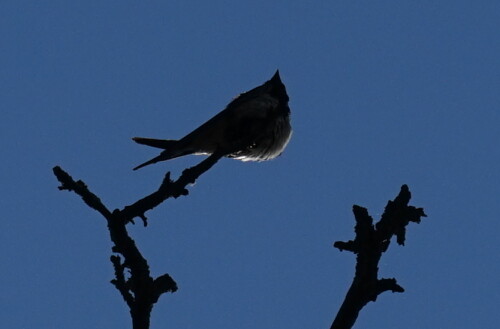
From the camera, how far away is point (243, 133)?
717 cm

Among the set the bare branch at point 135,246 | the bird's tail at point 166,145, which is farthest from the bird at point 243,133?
the bare branch at point 135,246

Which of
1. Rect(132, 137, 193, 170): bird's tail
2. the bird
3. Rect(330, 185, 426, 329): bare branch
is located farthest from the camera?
the bird

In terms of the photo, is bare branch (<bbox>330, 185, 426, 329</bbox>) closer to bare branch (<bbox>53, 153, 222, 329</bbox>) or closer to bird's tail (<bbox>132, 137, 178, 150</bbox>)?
bare branch (<bbox>53, 153, 222, 329</bbox>)

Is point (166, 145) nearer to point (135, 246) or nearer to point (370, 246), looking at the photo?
point (135, 246)

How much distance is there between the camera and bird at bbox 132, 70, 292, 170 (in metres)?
6.55

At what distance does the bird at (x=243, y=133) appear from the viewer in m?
6.55

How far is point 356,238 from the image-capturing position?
3412mm

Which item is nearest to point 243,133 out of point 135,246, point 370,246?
point 135,246

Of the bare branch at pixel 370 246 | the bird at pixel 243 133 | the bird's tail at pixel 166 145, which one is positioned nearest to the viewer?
the bare branch at pixel 370 246

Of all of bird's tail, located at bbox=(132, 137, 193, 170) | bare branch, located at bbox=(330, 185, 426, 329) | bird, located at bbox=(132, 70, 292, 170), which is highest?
bird, located at bbox=(132, 70, 292, 170)

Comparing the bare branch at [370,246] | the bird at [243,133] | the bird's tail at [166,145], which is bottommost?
the bare branch at [370,246]

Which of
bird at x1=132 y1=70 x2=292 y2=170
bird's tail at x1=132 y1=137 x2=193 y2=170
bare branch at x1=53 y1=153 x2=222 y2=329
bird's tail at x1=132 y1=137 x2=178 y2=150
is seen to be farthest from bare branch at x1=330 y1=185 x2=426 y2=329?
bird's tail at x1=132 y1=137 x2=178 y2=150

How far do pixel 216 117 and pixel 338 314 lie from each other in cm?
419

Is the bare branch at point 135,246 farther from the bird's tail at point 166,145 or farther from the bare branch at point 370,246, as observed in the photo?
the bird's tail at point 166,145
